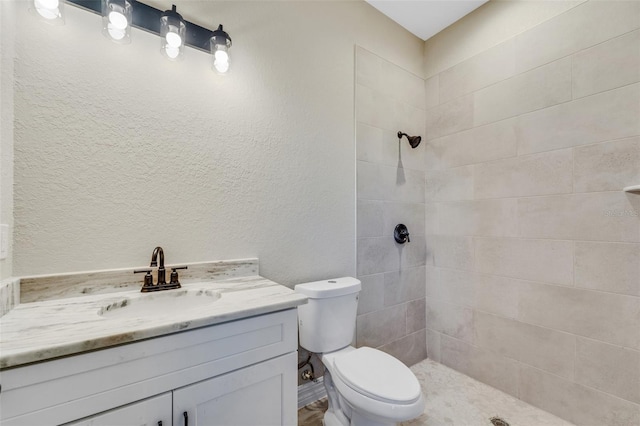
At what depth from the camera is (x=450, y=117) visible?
214 centimetres

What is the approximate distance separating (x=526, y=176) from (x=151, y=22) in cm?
218

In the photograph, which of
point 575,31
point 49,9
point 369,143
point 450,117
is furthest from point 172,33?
point 575,31

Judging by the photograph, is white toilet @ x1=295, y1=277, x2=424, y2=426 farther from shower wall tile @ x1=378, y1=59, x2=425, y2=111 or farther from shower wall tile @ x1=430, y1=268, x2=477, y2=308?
shower wall tile @ x1=378, y1=59, x2=425, y2=111

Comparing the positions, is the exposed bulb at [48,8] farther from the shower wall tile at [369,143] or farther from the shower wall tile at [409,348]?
the shower wall tile at [409,348]

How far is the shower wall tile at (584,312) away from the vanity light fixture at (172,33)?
7.62ft

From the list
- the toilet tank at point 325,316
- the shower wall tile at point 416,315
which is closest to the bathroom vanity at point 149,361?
the toilet tank at point 325,316

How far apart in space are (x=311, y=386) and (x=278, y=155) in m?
1.41

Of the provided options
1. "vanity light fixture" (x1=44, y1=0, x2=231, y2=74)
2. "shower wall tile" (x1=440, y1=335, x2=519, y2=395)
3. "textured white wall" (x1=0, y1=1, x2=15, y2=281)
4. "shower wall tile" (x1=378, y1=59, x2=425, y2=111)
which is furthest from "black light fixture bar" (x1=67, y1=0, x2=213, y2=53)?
"shower wall tile" (x1=440, y1=335, x2=519, y2=395)

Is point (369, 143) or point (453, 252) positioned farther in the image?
point (453, 252)

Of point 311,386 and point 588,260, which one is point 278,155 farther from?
point 588,260

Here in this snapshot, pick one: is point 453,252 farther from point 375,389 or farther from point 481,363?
point 375,389

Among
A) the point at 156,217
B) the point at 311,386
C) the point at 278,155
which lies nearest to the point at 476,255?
the point at 311,386

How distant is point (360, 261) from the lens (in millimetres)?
1890

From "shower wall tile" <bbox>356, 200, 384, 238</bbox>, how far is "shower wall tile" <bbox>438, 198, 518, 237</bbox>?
56cm
